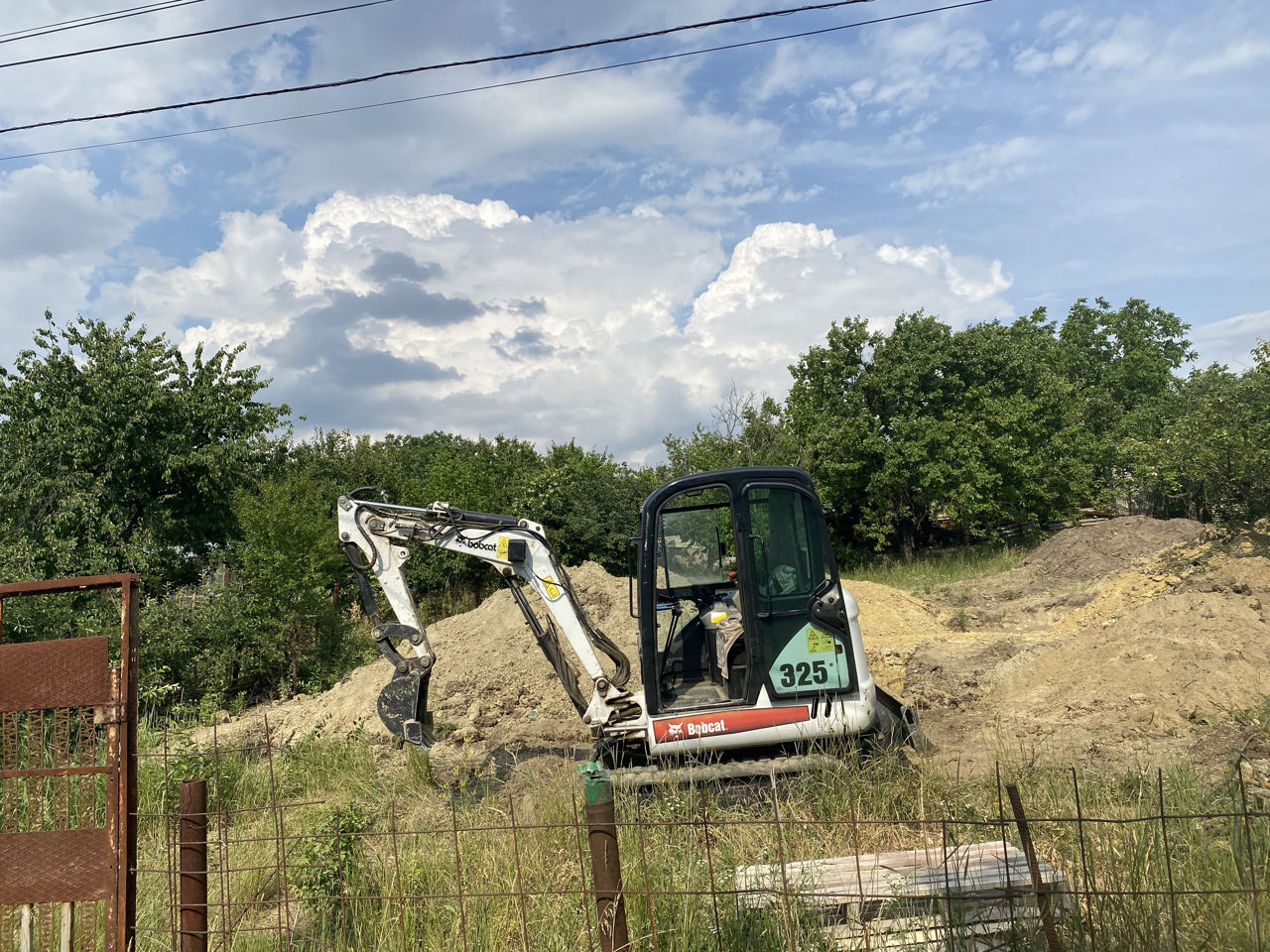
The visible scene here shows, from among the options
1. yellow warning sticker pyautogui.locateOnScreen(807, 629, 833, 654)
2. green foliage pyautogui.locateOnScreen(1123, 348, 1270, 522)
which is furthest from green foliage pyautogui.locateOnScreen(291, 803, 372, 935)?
green foliage pyautogui.locateOnScreen(1123, 348, 1270, 522)

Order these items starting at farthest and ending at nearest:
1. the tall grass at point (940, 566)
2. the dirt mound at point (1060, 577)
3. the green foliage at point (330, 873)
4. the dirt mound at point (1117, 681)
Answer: the tall grass at point (940, 566)
the dirt mound at point (1060, 577)
the dirt mound at point (1117, 681)
the green foliage at point (330, 873)

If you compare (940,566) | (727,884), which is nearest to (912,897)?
(727,884)

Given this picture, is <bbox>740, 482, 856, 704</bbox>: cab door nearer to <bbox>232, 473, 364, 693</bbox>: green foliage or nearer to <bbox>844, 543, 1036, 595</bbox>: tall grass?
<bbox>232, 473, 364, 693</bbox>: green foliage

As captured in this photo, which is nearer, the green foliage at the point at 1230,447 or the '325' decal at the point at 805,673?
the '325' decal at the point at 805,673

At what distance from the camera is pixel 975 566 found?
2775 centimetres

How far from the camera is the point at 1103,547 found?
23.7m

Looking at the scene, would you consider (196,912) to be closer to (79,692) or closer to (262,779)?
(79,692)

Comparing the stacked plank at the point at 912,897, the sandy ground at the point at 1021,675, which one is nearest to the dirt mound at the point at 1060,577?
the sandy ground at the point at 1021,675

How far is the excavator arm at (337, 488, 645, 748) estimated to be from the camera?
7.91m

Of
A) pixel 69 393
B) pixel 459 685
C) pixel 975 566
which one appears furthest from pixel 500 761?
pixel 975 566

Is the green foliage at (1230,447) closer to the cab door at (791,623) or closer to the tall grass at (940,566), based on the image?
the tall grass at (940,566)

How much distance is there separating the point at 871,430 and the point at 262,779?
2420 centimetres

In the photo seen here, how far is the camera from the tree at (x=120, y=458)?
15.8 m

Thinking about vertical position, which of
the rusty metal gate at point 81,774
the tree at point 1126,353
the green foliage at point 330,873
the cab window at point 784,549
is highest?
the tree at point 1126,353
